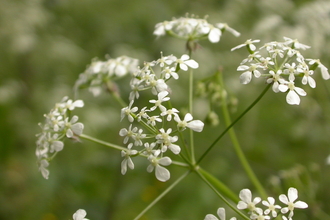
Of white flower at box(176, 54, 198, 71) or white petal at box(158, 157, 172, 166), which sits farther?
white flower at box(176, 54, 198, 71)

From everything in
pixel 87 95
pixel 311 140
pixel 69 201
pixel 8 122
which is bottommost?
pixel 311 140

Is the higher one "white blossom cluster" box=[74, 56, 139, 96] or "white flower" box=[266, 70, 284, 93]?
"white blossom cluster" box=[74, 56, 139, 96]

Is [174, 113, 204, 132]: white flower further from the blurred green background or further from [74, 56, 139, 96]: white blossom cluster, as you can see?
the blurred green background

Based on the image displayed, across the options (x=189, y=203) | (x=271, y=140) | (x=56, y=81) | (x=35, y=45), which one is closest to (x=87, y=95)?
(x=56, y=81)

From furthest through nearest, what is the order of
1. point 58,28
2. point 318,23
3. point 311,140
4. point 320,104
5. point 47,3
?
1. point 58,28
2. point 47,3
3. point 311,140
4. point 320,104
5. point 318,23

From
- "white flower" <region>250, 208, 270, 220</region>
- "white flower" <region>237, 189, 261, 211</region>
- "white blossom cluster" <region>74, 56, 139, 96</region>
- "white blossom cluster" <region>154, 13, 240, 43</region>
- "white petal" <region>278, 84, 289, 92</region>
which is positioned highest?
"white blossom cluster" <region>74, 56, 139, 96</region>

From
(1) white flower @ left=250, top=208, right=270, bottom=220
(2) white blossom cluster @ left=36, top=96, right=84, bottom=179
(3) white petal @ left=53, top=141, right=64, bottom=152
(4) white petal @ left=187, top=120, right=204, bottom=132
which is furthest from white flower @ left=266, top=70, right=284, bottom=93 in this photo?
(3) white petal @ left=53, top=141, right=64, bottom=152

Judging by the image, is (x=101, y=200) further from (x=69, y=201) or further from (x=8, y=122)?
(x=8, y=122)

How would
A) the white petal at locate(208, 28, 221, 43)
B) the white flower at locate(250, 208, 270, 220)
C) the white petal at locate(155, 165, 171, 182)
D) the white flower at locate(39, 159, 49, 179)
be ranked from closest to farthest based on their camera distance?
the white flower at locate(250, 208, 270, 220)
the white petal at locate(155, 165, 171, 182)
the white flower at locate(39, 159, 49, 179)
the white petal at locate(208, 28, 221, 43)
